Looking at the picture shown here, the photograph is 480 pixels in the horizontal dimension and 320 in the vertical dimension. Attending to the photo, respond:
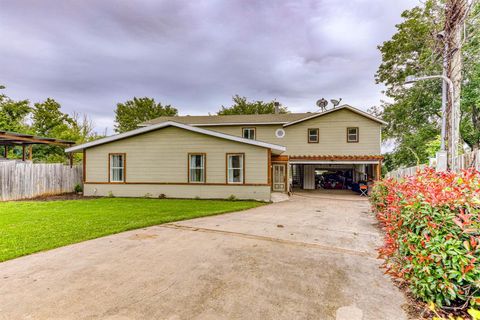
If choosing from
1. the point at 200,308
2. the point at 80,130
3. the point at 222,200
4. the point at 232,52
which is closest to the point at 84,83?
the point at 80,130

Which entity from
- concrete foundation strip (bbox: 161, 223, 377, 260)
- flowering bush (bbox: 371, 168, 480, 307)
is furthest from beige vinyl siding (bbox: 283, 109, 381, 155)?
flowering bush (bbox: 371, 168, 480, 307)

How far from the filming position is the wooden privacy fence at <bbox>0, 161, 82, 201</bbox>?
10.5m

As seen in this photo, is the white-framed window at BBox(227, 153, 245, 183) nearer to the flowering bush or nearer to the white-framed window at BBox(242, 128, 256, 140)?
the white-framed window at BBox(242, 128, 256, 140)

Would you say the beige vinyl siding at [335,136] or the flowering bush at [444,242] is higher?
the beige vinyl siding at [335,136]

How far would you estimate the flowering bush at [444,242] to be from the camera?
6.75 feet

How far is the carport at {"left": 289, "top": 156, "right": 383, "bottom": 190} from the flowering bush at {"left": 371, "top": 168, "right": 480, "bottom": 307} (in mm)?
13235

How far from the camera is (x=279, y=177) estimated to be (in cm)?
1562

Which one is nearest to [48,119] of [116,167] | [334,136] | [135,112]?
[135,112]

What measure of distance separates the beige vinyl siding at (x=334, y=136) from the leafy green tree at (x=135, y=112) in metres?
26.6

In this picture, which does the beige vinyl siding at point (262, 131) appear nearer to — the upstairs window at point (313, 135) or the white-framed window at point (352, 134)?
→ the upstairs window at point (313, 135)

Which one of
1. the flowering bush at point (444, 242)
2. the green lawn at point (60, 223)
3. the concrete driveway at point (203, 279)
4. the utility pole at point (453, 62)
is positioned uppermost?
the utility pole at point (453, 62)

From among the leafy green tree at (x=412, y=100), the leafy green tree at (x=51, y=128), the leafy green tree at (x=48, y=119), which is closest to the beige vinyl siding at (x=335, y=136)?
the leafy green tree at (x=412, y=100)

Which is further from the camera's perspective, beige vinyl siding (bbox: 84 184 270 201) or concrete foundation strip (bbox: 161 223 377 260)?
beige vinyl siding (bbox: 84 184 270 201)

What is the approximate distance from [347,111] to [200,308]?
54.7ft
